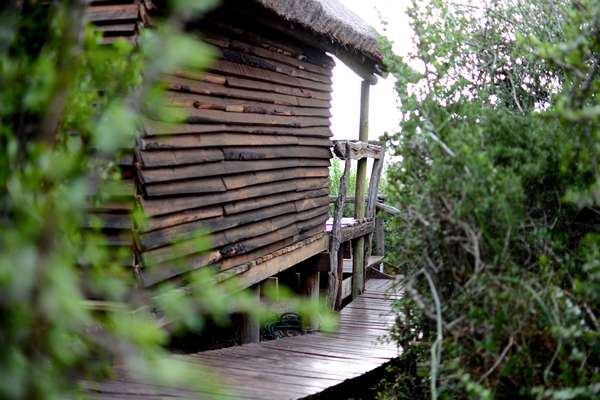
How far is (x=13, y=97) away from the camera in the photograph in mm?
1607

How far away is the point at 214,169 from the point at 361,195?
13.1ft

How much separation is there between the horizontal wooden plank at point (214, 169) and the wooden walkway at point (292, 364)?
4.12 ft

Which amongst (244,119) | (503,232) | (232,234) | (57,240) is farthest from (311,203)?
(57,240)

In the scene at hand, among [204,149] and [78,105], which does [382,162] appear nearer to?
[204,149]

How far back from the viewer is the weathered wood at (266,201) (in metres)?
5.94

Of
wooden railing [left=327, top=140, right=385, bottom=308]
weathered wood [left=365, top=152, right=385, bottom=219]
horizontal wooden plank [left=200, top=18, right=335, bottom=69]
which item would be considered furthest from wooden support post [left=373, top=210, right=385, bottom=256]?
horizontal wooden plank [left=200, top=18, right=335, bottom=69]

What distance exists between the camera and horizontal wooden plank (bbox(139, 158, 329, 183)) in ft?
15.5

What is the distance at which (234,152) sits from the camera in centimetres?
593

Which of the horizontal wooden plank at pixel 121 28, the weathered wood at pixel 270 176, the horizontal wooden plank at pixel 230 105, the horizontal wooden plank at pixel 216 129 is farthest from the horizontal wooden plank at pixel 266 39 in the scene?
the weathered wood at pixel 270 176

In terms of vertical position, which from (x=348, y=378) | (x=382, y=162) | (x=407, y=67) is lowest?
(x=348, y=378)

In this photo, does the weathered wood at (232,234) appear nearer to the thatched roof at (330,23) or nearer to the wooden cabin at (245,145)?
the wooden cabin at (245,145)

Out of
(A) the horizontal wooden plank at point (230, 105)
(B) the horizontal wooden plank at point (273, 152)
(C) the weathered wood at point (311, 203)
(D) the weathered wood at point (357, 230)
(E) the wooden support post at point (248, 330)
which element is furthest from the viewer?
(D) the weathered wood at point (357, 230)

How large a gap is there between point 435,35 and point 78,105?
2.66 meters

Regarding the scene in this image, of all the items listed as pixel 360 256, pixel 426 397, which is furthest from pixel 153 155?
pixel 360 256
